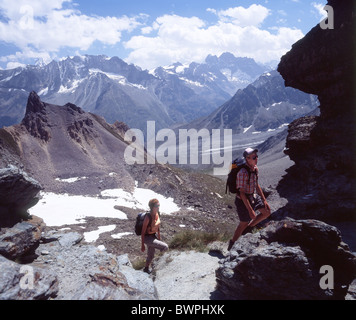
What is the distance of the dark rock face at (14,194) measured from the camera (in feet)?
34.6

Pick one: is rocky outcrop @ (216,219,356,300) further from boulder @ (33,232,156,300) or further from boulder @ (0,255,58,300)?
boulder @ (0,255,58,300)

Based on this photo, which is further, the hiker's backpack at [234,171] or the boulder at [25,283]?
the hiker's backpack at [234,171]

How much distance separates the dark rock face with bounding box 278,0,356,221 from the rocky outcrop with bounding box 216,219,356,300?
6.80m

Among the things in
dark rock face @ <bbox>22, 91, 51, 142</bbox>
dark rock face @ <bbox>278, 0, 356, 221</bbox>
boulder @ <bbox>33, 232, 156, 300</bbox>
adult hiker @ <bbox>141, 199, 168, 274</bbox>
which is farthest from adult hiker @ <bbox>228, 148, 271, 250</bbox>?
dark rock face @ <bbox>22, 91, 51, 142</bbox>

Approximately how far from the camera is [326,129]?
15109mm

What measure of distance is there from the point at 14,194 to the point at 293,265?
10264mm

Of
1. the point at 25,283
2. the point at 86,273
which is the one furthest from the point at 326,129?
the point at 25,283

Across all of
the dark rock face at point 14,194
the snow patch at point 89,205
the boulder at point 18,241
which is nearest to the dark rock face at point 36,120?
the snow patch at point 89,205

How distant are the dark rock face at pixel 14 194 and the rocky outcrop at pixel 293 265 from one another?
864 cm

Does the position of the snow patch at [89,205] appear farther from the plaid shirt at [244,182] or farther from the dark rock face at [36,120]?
the plaid shirt at [244,182]

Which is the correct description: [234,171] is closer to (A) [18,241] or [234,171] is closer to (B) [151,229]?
(B) [151,229]

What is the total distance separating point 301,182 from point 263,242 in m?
10.7

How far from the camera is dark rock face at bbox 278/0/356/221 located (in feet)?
42.1
